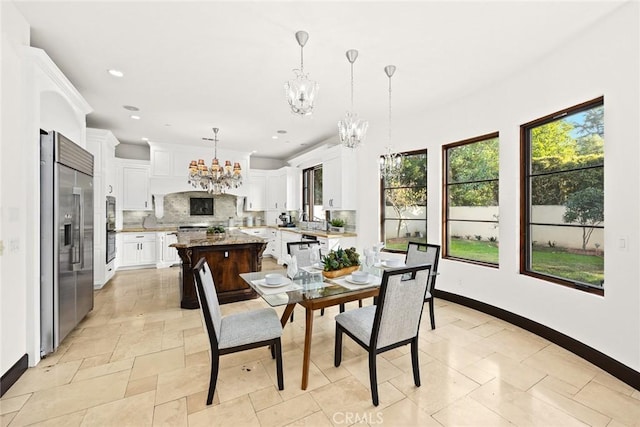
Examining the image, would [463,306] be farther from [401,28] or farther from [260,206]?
[260,206]

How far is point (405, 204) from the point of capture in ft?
15.3

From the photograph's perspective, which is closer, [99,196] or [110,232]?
[99,196]

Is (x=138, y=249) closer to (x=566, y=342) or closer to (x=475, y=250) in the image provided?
(x=475, y=250)

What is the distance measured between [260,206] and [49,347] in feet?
17.9

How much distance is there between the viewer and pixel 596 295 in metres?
2.42

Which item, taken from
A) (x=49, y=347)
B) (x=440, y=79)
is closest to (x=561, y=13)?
(x=440, y=79)

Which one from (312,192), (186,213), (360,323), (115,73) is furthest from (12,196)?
(312,192)

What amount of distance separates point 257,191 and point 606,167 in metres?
6.73

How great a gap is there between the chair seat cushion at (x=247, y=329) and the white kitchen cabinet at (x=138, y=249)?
16.5ft

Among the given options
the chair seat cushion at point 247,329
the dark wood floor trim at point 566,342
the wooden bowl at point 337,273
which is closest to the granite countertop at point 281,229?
the dark wood floor trim at point 566,342

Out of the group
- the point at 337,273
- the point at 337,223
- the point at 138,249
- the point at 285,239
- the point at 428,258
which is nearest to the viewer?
the point at 337,273

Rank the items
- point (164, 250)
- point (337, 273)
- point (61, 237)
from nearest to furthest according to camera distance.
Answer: point (337, 273) → point (61, 237) → point (164, 250)

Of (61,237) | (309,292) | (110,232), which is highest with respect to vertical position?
(61,237)

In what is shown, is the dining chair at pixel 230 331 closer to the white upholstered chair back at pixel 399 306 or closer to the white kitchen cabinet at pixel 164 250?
the white upholstered chair back at pixel 399 306
